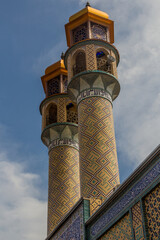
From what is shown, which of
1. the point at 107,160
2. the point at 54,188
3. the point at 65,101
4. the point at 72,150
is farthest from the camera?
the point at 65,101

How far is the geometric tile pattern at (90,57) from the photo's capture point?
7410 mm

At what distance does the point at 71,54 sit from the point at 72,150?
2312 millimetres

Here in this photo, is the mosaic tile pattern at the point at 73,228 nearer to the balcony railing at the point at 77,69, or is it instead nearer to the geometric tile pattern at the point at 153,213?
the geometric tile pattern at the point at 153,213

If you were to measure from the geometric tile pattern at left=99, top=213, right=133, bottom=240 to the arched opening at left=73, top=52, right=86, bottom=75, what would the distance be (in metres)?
4.03

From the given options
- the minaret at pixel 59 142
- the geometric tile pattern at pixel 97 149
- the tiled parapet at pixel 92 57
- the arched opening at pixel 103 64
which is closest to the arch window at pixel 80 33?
the tiled parapet at pixel 92 57

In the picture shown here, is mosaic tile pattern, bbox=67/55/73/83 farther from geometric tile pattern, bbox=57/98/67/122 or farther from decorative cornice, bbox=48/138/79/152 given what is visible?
decorative cornice, bbox=48/138/79/152

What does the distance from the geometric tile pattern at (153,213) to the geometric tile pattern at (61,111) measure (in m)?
5.59

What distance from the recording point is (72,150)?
29.1 ft

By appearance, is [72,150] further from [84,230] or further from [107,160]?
[84,230]

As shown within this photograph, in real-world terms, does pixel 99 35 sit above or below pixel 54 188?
above

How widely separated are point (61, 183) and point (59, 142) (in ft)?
3.82

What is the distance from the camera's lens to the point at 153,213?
3613 mm

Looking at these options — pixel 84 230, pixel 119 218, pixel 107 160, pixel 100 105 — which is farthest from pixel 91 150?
pixel 119 218

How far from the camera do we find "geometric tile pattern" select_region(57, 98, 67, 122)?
30.1 ft
